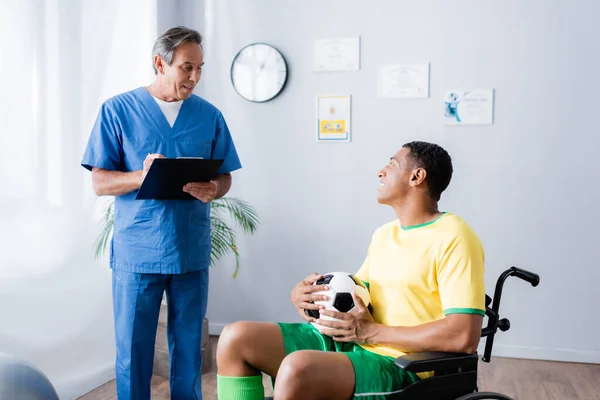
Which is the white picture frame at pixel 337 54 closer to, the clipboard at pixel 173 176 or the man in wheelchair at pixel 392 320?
the clipboard at pixel 173 176

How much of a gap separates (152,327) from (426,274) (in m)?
0.91

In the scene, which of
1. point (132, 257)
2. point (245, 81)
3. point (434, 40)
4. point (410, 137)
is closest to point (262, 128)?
point (245, 81)

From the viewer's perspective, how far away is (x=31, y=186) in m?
2.07

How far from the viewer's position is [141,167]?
5.90ft

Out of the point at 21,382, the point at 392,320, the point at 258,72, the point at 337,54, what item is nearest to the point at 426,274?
the point at 392,320

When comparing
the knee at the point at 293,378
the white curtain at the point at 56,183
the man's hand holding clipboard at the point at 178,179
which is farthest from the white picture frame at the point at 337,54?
the knee at the point at 293,378

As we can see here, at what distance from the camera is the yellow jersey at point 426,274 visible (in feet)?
4.25

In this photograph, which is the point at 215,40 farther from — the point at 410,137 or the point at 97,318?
the point at 97,318

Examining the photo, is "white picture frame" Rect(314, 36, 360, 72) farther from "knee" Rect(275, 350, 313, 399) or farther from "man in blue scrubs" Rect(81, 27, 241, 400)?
"knee" Rect(275, 350, 313, 399)

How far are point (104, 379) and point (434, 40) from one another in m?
2.16

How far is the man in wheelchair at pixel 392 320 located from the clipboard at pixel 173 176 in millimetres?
474

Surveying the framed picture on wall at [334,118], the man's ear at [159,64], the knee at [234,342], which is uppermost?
the man's ear at [159,64]

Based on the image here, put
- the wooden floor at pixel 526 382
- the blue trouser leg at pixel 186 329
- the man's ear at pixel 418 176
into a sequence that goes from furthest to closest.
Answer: the wooden floor at pixel 526 382, the blue trouser leg at pixel 186 329, the man's ear at pixel 418 176

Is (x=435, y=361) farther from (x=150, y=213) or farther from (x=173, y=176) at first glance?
(x=150, y=213)
